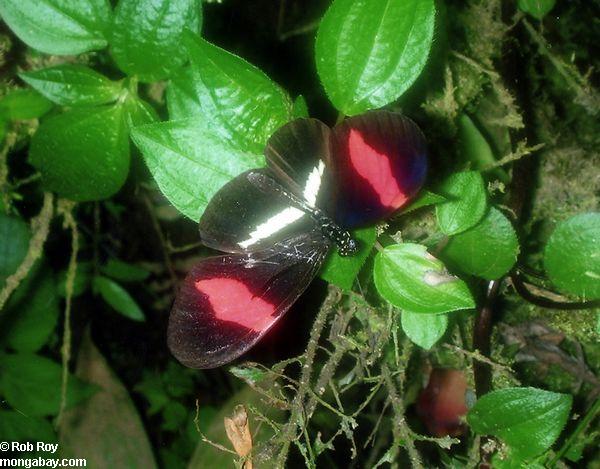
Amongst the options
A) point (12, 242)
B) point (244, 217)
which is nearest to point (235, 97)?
point (244, 217)

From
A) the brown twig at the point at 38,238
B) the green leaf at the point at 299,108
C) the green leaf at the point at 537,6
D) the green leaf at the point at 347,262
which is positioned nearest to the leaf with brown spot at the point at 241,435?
the green leaf at the point at 347,262

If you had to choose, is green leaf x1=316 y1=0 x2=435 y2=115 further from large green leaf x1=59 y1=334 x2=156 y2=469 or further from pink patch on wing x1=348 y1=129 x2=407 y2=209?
large green leaf x1=59 y1=334 x2=156 y2=469

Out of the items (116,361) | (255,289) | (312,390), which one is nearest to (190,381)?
(116,361)

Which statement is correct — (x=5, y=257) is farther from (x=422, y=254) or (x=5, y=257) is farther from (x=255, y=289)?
(x=422, y=254)

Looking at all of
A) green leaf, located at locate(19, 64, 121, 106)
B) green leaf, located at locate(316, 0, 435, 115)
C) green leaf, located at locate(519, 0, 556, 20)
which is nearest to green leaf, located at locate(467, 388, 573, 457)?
green leaf, located at locate(316, 0, 435, 115)

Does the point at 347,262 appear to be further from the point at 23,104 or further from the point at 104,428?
the point at 104,428

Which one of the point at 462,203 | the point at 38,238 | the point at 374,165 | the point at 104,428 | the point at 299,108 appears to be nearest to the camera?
the point at 374,165

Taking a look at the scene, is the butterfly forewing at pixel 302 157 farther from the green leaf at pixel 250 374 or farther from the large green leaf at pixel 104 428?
the large green leaf at pixel 104 428

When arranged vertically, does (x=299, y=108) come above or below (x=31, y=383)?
above
